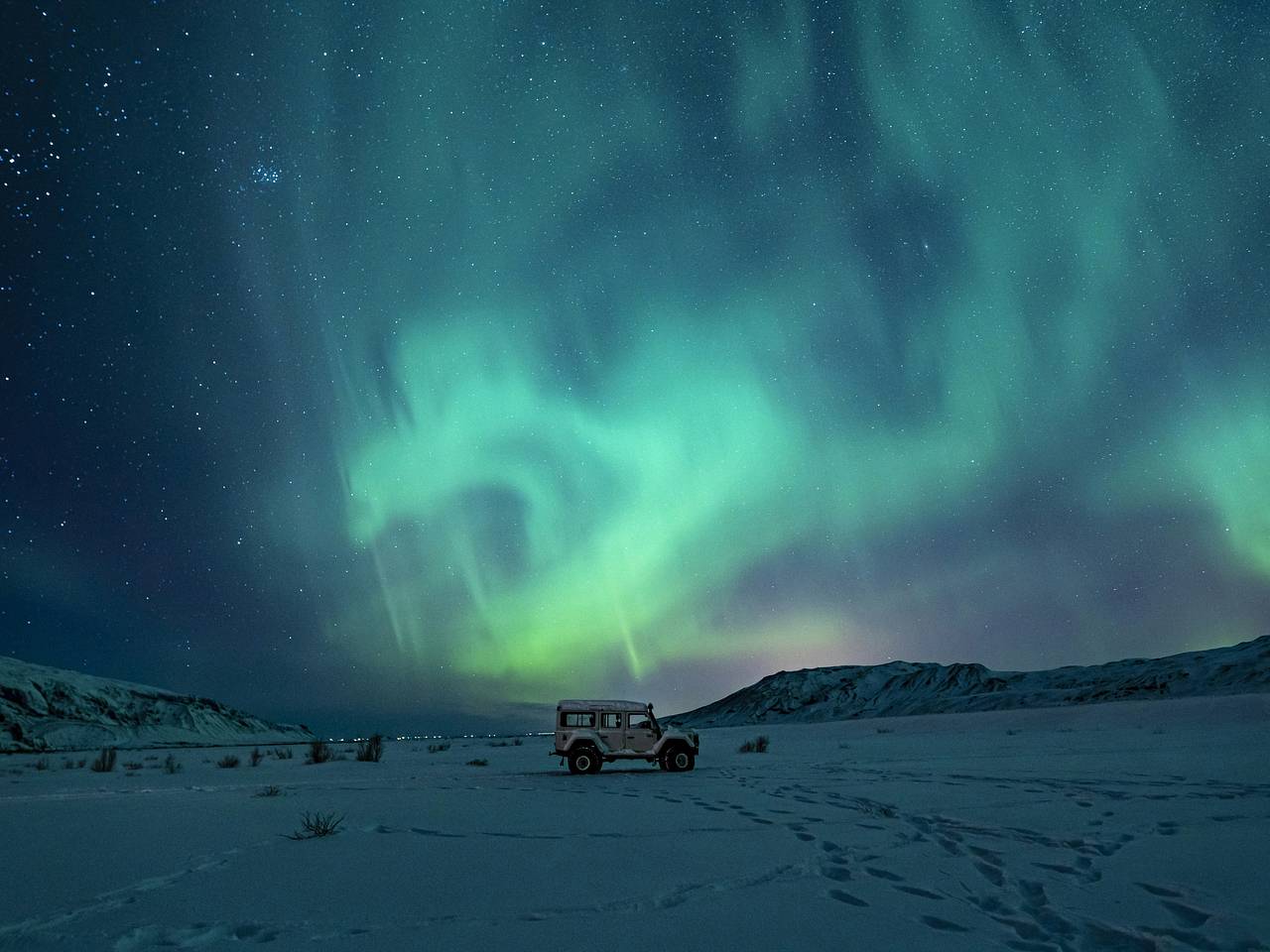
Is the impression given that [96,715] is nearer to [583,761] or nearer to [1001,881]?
[583,761]

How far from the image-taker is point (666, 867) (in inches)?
247

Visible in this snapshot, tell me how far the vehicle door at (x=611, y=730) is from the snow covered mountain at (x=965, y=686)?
54.3 m

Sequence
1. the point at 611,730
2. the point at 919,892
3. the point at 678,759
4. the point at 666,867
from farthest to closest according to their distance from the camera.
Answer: the point at 611,730 → the point at 678,759 → the point at 666,867 → the point at 919,892

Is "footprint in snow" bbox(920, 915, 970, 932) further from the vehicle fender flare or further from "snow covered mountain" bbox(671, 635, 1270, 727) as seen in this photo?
"snow covered mountain" bbox(671, 635, 1270, 727)

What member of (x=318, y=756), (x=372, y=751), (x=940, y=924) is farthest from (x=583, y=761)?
(x=940, y=924)

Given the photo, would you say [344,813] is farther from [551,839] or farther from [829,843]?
[829,843]

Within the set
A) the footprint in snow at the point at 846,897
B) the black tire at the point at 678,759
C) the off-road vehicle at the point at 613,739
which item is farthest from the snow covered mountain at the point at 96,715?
the footprint in snow at the point at 846,897

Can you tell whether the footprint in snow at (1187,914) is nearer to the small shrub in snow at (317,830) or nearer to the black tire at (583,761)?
the small shrub in snow at (317,830)

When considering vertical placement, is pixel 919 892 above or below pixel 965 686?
below

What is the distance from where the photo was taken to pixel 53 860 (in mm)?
6812

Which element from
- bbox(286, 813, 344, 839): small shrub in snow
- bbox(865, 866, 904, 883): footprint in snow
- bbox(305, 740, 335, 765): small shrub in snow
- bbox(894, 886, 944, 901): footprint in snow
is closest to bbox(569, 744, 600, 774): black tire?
bbox(305, 740, 335, 765): small shrub in snow

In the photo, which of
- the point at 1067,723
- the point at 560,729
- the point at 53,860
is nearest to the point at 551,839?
the point at 53,860

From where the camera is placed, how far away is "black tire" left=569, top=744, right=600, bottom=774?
60.4 ft

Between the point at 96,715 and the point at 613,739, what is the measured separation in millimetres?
88883
